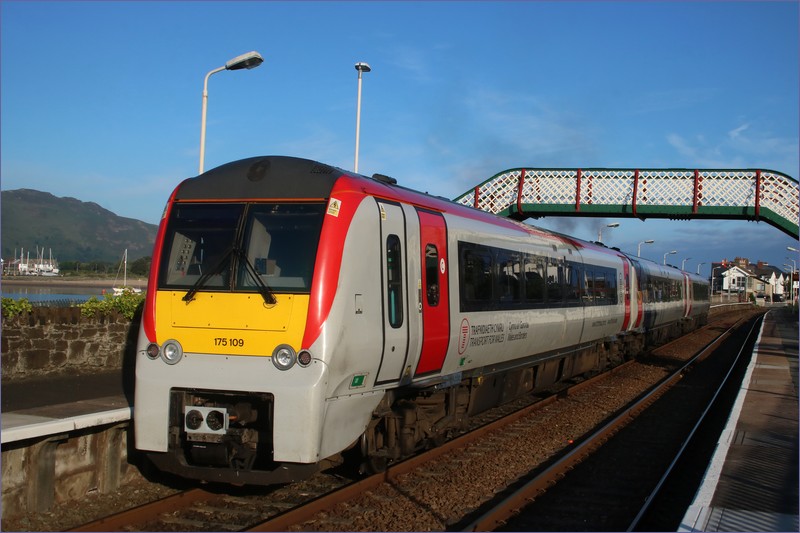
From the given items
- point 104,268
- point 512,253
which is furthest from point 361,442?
point 104,268

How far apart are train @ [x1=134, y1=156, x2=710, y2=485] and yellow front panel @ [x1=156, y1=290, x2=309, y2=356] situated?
0.4 inches

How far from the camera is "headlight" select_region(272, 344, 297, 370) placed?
6.21 metres

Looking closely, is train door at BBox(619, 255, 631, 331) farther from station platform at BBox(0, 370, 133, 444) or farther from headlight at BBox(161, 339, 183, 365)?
headlight at BBox(161, 339, 183, 365)

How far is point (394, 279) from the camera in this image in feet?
24.1

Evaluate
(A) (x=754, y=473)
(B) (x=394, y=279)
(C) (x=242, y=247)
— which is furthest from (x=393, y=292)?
(A) (x=754, y=473)

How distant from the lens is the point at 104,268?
110 feet

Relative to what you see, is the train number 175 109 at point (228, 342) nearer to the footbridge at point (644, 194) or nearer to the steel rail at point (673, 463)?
the steel rail at point (673, 463)

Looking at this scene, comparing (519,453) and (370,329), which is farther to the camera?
(519,453)

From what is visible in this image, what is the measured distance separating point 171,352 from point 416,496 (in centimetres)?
276

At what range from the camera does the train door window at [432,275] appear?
7977 millimetres

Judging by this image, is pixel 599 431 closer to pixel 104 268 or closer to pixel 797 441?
pixel 797 441

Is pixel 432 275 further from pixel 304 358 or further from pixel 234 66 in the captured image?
pixel 234 66

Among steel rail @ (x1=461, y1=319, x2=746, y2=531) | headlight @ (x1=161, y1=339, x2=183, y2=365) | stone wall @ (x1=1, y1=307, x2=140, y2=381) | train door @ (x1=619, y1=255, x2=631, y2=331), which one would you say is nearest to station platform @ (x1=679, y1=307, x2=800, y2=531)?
steel rail @ (x1=461, y1=319, x2=746, y2=531)

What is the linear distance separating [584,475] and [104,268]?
1167 inches
